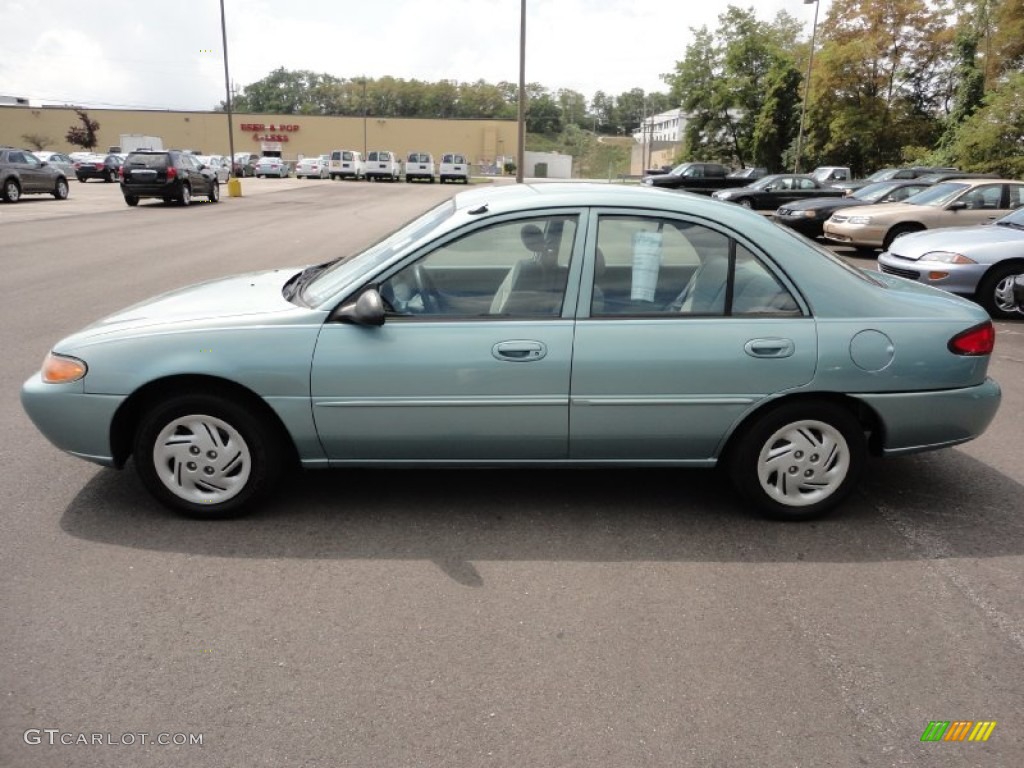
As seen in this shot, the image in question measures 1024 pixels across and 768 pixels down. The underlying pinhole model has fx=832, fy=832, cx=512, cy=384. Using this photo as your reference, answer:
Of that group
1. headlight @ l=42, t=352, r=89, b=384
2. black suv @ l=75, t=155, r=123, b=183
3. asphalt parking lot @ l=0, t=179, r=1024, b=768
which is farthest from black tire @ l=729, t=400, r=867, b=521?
black suv @ l=75, t=155, r=123, b=183

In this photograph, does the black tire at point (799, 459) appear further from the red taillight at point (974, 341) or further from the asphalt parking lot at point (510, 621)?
the red taillight at point (974, 341)

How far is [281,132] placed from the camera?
83812mm

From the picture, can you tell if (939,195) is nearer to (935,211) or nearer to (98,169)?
(935,211)

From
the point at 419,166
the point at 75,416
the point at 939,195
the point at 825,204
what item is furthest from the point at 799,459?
the point at 419,166

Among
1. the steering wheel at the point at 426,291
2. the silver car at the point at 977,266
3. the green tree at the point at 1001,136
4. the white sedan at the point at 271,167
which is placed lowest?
the silver car at the point at 977,266

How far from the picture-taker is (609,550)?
12.3ft

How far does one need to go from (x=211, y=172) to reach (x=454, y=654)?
30.1m

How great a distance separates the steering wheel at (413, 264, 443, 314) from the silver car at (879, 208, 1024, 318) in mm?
7371

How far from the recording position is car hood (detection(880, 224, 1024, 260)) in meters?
9.49

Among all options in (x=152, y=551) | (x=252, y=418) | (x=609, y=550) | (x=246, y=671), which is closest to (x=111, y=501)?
(x=152, y=551)

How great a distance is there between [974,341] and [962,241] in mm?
6635

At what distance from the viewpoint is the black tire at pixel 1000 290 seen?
949 cm

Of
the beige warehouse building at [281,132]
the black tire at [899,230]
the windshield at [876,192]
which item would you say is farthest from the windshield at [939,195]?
the beige warehouse building at [281,132]

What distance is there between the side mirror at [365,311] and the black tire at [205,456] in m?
0.64
